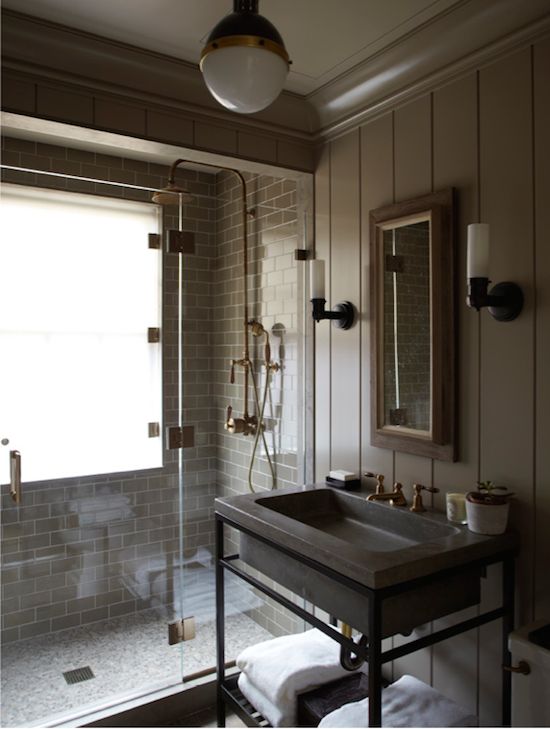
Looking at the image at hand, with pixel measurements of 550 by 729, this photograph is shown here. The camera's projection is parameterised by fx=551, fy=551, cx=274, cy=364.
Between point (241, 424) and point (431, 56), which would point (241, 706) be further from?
point (431, 56)

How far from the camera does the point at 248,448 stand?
277cm

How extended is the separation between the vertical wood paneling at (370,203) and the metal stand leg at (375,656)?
80cm

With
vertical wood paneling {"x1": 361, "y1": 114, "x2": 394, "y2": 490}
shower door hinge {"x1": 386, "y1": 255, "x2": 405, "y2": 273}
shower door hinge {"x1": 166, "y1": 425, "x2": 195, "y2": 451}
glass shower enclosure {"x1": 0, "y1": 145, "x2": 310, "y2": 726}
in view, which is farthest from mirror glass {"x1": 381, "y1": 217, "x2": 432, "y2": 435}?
shower door hinge {"x1": 166, "y1": 425, "x2": 195, "y2": 451}

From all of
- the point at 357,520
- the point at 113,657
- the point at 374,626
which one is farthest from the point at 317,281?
the point at 113,657

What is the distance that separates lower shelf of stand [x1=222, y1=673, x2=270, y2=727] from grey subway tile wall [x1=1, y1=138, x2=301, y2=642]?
1.72 feet

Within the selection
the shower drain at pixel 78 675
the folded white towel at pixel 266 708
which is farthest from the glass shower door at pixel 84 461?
the folded white towel at pixel 266 708

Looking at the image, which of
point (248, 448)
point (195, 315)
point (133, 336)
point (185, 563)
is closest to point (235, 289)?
point (195, 315)

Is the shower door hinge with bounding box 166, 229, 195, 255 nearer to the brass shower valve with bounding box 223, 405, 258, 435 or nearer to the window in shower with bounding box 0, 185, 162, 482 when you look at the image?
the window in shower with bounding box 0, 185, 162, 482

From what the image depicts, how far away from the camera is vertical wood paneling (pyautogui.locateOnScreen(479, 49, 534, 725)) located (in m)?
1.68

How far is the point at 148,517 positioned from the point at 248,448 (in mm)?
585

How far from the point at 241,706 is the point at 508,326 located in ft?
5.64

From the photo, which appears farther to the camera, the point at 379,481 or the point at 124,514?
the point at 124,514

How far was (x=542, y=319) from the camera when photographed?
1.63 m

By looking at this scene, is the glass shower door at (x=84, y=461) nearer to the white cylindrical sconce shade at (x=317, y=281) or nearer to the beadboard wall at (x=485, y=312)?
the white cylindrical sconce shade at (x=317, y=281)
